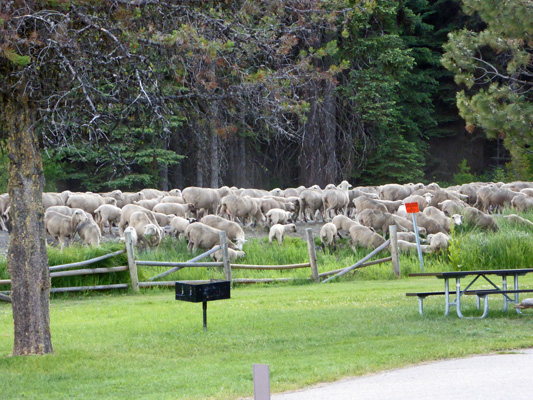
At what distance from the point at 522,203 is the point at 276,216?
9.34m

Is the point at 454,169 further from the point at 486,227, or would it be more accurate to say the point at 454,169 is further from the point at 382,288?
the point at 382,288

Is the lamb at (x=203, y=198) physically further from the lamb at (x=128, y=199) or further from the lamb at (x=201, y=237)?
the lamb at (x=201, y=237)

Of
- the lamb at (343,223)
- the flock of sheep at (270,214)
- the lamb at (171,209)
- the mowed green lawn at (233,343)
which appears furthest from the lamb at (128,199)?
the mowed green lawn at (233,343)

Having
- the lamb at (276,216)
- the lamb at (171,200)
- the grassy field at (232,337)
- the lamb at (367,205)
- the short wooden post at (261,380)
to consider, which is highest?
the lamb at (171,200)

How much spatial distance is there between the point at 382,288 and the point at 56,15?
33.1ft

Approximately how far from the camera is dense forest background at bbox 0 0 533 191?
9352 millimetres

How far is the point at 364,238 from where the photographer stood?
2119cm

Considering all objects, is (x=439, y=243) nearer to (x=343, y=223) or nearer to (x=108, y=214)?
(x=343, y=223)

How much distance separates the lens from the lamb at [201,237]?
20156 millimetres

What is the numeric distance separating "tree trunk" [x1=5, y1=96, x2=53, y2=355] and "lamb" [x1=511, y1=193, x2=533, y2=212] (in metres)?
21.6

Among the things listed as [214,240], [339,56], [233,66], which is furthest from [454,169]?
[233,66]

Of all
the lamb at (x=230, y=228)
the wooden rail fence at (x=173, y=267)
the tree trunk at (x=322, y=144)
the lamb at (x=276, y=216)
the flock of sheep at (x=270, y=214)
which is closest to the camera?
the wooden rail fence at (x=173, y=267)

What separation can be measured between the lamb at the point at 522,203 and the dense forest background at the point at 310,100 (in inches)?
84.2

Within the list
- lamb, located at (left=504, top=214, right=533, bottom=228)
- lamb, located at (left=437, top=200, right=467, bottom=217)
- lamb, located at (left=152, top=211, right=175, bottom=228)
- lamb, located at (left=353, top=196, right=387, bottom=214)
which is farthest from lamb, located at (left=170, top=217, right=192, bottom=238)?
lamb, located at (left=504, top=214, right=533, bottom=228)
